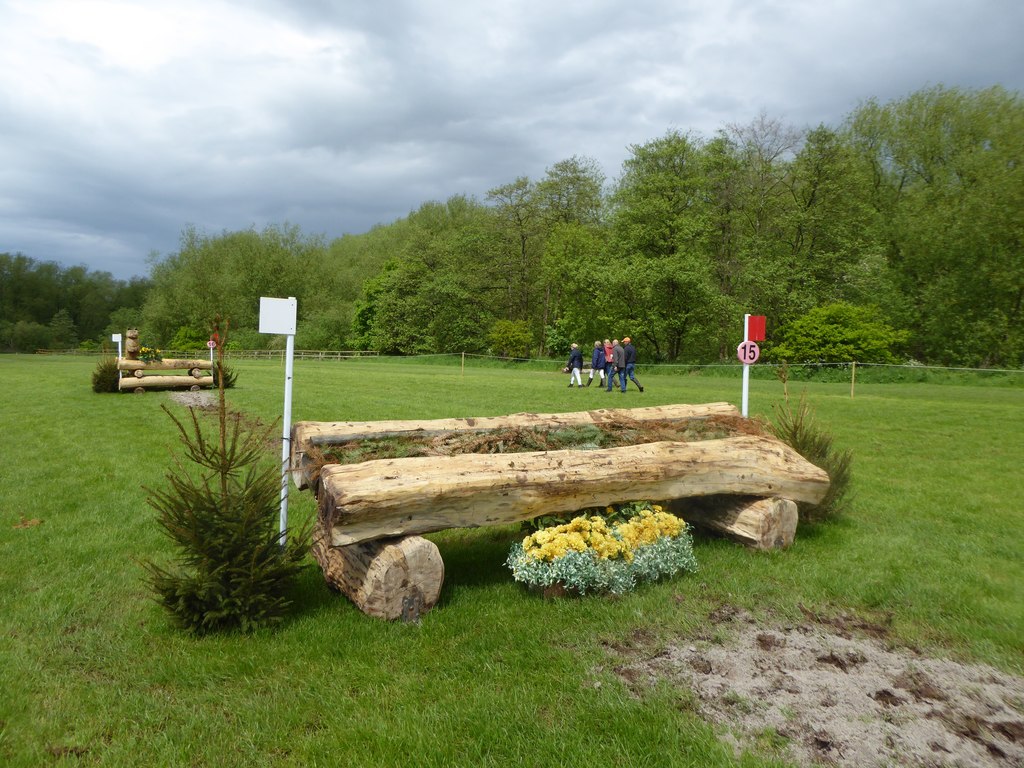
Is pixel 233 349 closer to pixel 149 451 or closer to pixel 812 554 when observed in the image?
pixel 149 451

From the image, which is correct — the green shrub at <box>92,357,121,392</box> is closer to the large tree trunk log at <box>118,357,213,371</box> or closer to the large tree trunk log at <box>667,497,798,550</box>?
the large tree trunk log at <box>118,357,213,371</box>

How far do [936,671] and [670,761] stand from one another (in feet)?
5.47

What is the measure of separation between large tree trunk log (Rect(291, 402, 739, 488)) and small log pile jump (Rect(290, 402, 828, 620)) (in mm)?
13

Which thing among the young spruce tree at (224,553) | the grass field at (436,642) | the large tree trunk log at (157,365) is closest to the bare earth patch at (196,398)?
the large tree trunk log at (157,365)

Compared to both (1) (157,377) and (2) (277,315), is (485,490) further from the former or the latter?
(1) (157,377)

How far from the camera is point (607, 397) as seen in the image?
18.5 meters

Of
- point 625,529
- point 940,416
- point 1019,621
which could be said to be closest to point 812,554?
point 1019,621

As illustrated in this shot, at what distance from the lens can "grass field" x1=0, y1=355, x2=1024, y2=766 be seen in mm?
2883

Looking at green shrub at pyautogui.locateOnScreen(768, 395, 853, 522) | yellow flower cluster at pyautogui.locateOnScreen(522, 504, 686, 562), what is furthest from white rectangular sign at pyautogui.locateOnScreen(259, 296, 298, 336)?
green shrub at pyautogui.locateOnScreen(768, 395, 853, 522)

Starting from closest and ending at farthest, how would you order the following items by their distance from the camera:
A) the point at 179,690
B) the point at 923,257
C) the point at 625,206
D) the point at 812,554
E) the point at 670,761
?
1. the point at 670,761
2. the point at 179,690
3. the point at 812,554
4. the point at 923,257
5. the point at 625,206

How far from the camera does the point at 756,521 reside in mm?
5402

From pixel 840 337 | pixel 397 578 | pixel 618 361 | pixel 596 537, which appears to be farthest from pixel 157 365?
pixel 840 337

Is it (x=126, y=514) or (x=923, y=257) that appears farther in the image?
(x=923, y=257)

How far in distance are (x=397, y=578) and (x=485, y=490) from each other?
76cm
